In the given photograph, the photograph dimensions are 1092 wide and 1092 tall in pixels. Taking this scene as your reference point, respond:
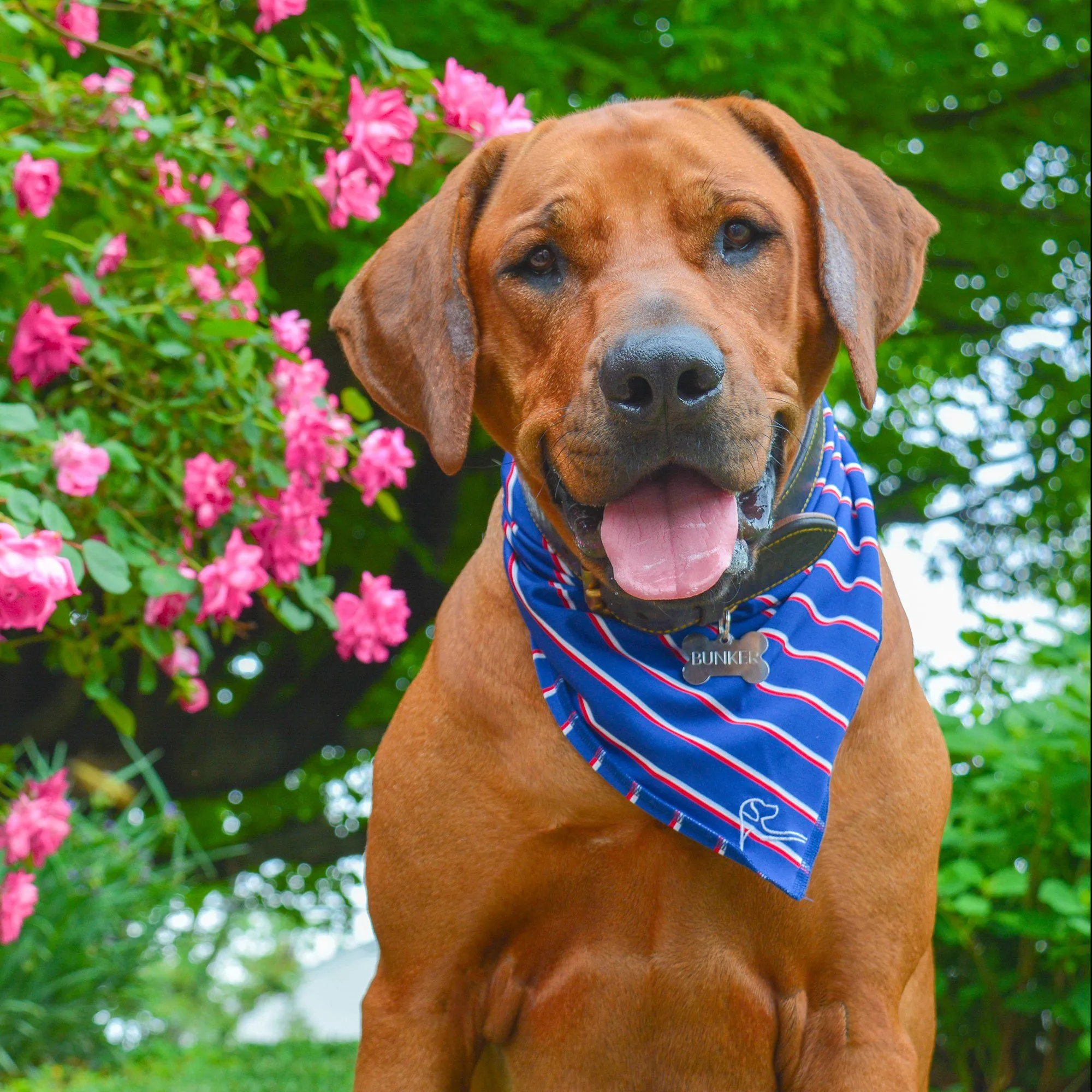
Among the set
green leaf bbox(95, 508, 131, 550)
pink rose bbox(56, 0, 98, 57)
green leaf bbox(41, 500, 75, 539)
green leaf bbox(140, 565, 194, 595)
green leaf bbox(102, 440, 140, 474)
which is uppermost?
pink rose bbox(56, 0, 98, 57)

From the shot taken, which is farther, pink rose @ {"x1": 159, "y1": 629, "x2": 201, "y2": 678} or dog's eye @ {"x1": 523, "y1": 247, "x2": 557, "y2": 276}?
pink rose @ {"x1": 159, "y1": 629, "x2": 201, "y2": 678}

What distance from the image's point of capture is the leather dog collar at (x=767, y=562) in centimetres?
237

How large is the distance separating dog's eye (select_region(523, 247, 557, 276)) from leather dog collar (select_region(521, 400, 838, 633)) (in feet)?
1.35

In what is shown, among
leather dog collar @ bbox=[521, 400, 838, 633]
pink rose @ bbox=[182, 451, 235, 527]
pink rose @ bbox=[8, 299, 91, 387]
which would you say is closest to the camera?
leather dog collar @ bbox=[521, 400, 838, 633]

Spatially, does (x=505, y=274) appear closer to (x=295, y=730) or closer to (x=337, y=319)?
(x=337, y=319)

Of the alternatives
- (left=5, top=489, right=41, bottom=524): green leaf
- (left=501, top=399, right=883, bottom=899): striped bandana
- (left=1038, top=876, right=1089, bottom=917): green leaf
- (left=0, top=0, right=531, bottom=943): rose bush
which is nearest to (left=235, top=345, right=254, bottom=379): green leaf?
(left=0, top=0, right=531, bottom=943): rose bush

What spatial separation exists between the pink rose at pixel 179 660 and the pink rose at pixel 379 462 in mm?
568

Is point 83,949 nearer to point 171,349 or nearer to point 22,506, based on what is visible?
point 171,349

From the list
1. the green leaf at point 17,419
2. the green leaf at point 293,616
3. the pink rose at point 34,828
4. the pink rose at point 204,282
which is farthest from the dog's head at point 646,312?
the pink rose at point 34,828

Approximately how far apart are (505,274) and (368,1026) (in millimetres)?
1316

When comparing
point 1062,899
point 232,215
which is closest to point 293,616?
point 232,215

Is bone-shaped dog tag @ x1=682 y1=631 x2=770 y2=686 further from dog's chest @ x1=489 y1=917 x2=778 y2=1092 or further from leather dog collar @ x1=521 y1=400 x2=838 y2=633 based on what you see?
dog's chest @ x1=489 y1=917 x2=778 y2=1092

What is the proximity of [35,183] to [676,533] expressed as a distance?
172 centimetres

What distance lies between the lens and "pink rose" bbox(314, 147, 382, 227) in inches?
132
